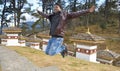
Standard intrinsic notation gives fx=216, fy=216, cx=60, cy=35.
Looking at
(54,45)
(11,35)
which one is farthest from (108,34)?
(54,45)

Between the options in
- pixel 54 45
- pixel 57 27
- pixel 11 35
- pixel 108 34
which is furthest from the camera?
pixel 108 34

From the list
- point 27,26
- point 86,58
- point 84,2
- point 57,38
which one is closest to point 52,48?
point 57,38

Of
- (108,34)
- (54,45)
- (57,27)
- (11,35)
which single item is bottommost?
(108,34)

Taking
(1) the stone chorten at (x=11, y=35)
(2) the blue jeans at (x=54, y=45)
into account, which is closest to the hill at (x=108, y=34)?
(1) the stone chorten at (x=11, y=35)

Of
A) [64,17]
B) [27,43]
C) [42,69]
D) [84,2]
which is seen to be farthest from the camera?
[84,2]

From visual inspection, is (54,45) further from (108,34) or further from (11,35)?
(108,34)

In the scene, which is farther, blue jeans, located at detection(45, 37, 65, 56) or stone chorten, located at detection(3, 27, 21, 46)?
stone chorten, located at detection(3, 27, 21, 46)

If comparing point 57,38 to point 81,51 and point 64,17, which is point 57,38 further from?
point 81,51

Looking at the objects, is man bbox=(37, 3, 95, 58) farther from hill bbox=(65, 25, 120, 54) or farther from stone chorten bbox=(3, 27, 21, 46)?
hill bbox=(65, 25, 120, 54)

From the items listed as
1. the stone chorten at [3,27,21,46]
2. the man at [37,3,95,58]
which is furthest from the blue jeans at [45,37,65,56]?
the stone chorten at [3,27,21,46]

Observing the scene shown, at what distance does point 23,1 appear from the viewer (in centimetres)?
3838

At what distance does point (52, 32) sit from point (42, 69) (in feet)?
6.75

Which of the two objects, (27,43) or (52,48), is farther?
(27,43)

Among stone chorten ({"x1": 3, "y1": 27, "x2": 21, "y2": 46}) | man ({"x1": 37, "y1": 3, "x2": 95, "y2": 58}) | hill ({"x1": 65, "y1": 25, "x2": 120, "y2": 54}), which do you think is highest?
man ({"x1": 37, "y1": 3, "x2": 95, "y2": 58})
